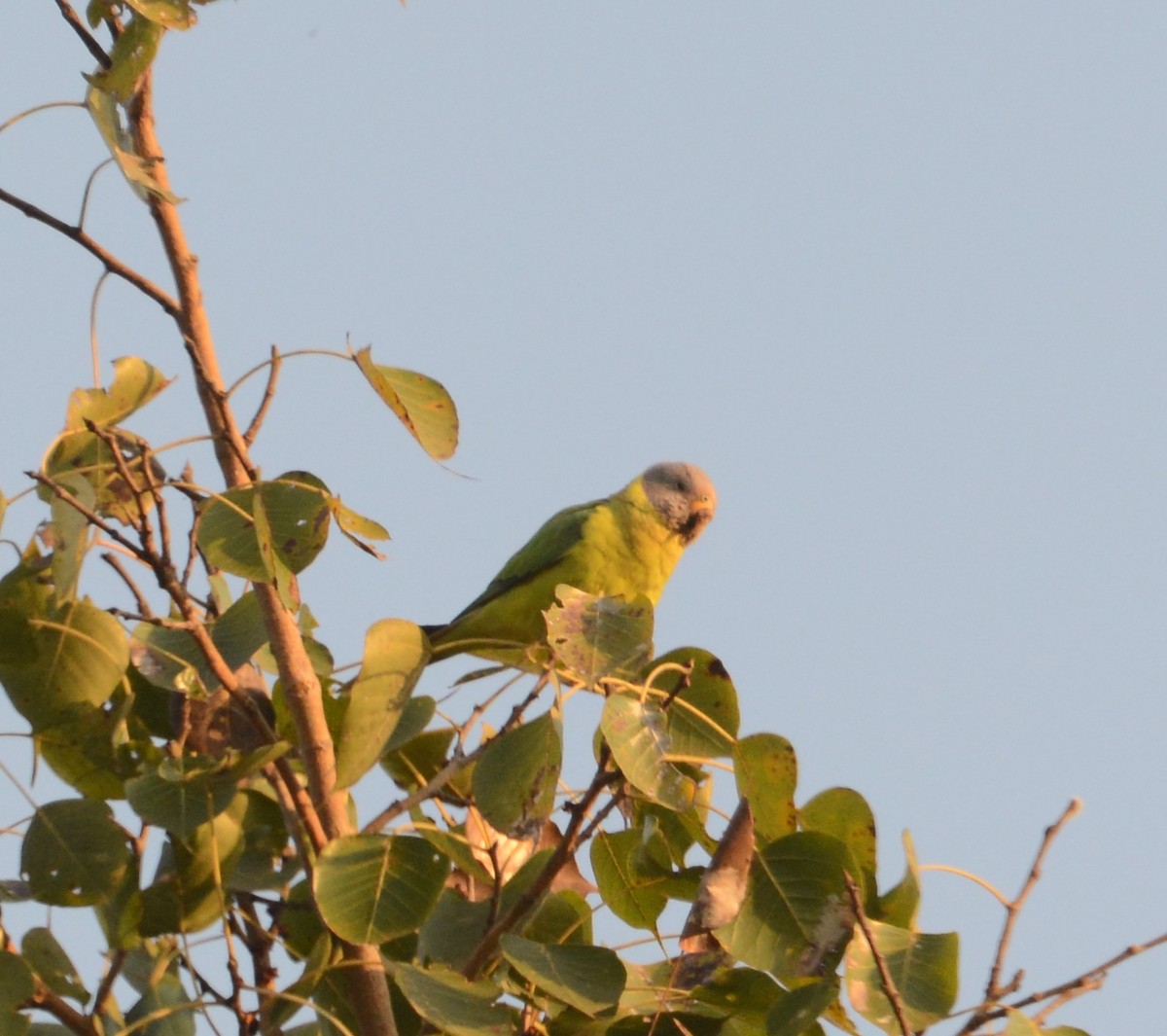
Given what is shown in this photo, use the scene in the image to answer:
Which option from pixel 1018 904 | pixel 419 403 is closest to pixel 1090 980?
pixel 1018 904

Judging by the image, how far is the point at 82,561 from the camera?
236 centimetres

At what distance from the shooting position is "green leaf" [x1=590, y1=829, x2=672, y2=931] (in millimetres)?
2848

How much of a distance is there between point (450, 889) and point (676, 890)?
0.44m

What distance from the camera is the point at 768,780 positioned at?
8.18ft

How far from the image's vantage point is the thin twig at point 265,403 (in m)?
2.56

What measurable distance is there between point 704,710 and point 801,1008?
1.87ft

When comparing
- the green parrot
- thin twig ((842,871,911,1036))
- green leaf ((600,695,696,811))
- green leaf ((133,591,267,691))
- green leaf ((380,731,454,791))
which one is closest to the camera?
thin twig ((842,871,911,1036))

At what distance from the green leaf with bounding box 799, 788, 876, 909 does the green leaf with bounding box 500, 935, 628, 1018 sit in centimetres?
42

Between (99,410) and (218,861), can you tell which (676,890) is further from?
(99,410)

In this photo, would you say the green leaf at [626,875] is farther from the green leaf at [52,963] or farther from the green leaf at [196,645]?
the green leaf at [52,963]

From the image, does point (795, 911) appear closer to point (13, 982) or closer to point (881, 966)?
point (881, 966)

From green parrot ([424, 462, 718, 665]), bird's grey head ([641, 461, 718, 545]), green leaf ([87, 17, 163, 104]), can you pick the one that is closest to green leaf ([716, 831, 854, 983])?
green leaf ([87, 17, 163, 104])

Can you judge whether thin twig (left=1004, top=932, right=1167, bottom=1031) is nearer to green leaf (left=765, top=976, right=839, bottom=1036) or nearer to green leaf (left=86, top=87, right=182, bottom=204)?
green leaf (left=765, top=976, right=839, bottom=1036)

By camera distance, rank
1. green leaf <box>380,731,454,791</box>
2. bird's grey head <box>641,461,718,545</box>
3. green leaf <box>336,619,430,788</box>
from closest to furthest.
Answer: green leaf <box>336,619,430,788</box>, green leaf <box>380,731,454,791</box>, bird's grey head <box>641,461,718,545</box>
